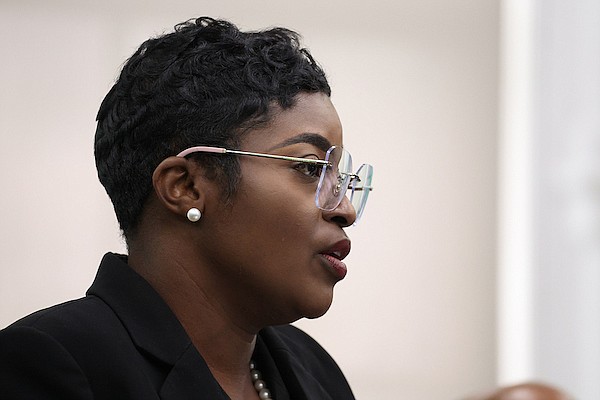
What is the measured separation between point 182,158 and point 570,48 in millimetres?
2637

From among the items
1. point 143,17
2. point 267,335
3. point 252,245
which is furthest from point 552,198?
point 252,245

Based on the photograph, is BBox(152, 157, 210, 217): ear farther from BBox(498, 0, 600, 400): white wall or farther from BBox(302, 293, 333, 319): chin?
BBox(498, 0, 600, 400): white wall

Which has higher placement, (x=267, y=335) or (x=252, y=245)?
(x=252, y=245)

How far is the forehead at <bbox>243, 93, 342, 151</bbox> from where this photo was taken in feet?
5.66

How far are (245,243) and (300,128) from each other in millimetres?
219

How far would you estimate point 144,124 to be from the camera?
1739 millimetres

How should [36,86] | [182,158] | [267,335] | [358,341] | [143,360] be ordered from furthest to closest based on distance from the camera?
[358,341] → [36,86] → [267,335] → [182,158] → [143,360]

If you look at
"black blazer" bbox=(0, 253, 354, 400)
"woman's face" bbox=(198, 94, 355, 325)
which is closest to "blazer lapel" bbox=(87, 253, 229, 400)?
"black blazer" bbox=(0, 253, 354, 400)

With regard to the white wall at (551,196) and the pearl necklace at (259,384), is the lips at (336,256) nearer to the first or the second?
the pearl necklace at (259,384)

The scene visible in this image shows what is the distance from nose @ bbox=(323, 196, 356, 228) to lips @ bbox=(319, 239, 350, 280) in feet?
0.12

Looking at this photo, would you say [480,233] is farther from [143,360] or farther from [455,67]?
[143,360]

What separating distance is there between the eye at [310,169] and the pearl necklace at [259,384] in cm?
39

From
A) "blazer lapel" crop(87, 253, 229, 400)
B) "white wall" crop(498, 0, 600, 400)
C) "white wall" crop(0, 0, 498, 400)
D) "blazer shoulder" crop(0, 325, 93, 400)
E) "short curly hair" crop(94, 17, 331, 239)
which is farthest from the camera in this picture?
"white wall" crop(498, 0, 600, 400)

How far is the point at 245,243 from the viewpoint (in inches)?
66.6
